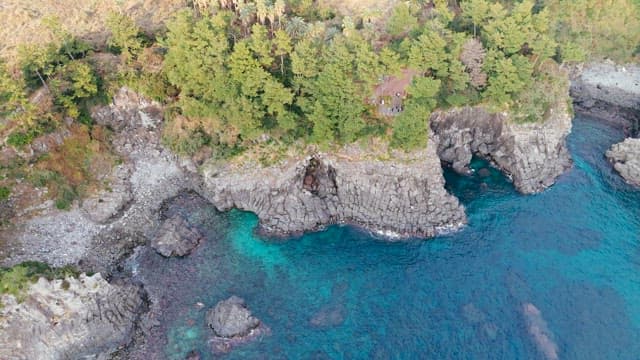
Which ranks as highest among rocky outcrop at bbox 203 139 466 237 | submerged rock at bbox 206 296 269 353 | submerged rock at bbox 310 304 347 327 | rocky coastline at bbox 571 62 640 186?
rocky coastline at bbox 571 62 640 186

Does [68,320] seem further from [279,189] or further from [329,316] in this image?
[279,189]

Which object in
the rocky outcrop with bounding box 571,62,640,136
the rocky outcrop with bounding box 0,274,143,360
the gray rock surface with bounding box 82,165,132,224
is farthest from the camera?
the rocky outcrop with bounding box 571,62,640,136

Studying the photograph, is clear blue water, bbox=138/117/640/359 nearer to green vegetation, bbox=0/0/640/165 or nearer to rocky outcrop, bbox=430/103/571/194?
rocky outcrop, bbox=430/103/571/194

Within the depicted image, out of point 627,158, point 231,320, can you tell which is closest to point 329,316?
point 231,320

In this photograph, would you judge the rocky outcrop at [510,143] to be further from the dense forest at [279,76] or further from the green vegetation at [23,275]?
the green vegetation at [23,275]

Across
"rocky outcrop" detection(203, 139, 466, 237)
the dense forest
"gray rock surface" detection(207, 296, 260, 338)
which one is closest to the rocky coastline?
the dense forest

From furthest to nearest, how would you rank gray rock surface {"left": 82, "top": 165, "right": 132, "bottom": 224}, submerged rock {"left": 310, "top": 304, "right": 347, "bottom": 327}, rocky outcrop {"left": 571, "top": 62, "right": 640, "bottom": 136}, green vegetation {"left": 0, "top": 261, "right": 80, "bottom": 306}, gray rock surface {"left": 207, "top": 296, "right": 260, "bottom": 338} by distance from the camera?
1. rocky outcrop {"left": 571, "top": 62, "right": 640, "bottom": 136}
2. gray rock surface {"left": 82, "top": 165, "right": 132, "bottom": 224}
3. submerged rock {"left": 310, "top": 304, "right": 347, "bottom": 327}
4. gray rock surface {"left": 207, "top": 296, "right": 260, "bottom": 338}
5. green vegetation {"left": 0, "top": 261, "right": 80, "bottom": 306}

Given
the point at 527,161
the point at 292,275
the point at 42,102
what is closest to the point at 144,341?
the point at 292,275
